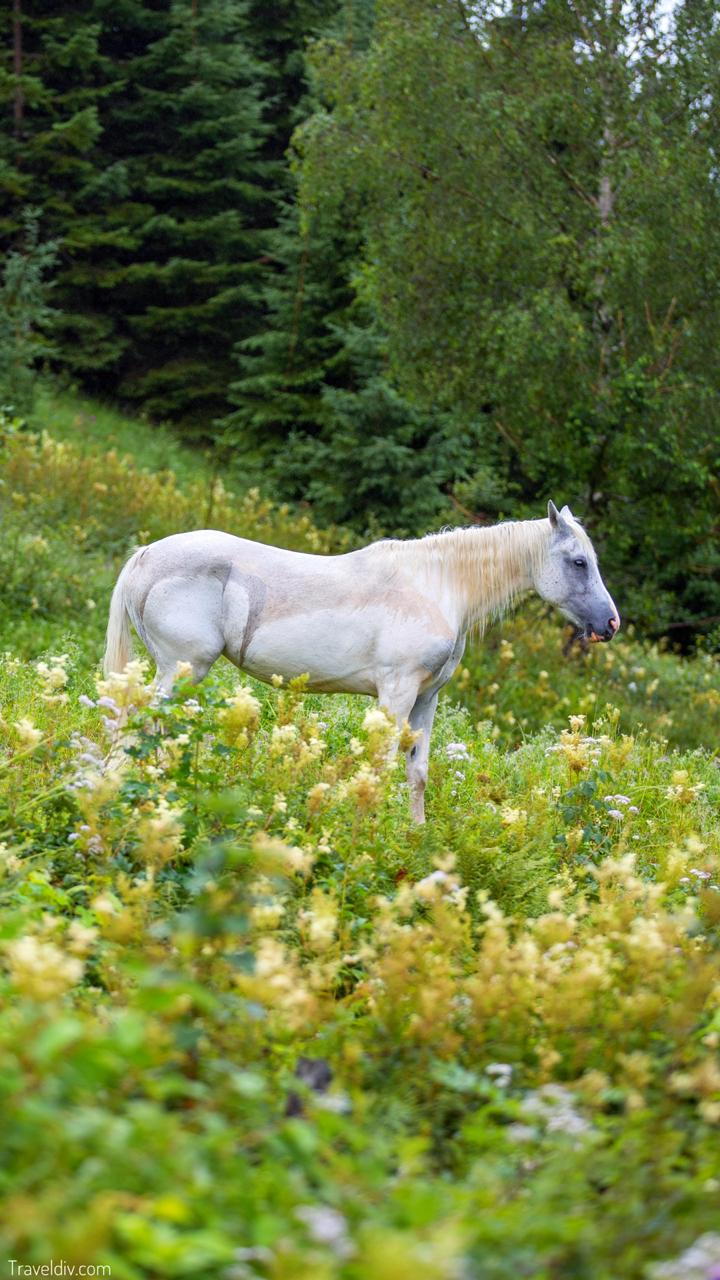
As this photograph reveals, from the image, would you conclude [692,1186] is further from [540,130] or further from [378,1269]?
[540,130]

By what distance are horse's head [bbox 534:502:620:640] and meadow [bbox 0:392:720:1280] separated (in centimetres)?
86

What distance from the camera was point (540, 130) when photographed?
15.4 m

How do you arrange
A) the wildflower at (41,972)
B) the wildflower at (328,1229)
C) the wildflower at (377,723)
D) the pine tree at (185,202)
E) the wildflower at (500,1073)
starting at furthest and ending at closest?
the pine tree at (185,202)
the wildflower at (377,723)
the wildflower at (500,1073)
the wildflower at (41,972)
the wildflower at (328,1229)

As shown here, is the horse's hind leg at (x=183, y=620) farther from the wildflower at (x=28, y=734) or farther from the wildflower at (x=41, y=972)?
the wildflower at (x=41, y=972)

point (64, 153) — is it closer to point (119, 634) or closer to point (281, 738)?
point (119, 634)

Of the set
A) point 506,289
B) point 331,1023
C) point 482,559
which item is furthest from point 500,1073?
point 506,289

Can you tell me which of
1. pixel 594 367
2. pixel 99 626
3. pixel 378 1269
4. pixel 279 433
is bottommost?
pixel 279 433

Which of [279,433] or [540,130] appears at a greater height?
[540,130]

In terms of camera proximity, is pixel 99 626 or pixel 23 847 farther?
pixel 99 626

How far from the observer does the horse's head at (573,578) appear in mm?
6805

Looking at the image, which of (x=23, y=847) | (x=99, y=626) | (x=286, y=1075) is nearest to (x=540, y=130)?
(x=99, y=626)

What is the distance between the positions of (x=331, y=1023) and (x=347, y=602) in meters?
3.26

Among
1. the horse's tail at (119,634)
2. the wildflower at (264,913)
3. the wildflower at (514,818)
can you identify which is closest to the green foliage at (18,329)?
the horse's tail at (119,634)

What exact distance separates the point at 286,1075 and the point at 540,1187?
0.91 metres
